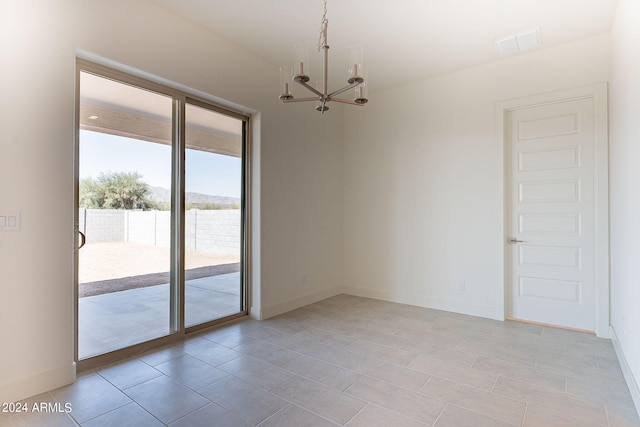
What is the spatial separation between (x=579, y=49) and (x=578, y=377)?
10.5ft

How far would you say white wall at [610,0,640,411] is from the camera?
2.21m

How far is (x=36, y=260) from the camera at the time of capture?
228cm

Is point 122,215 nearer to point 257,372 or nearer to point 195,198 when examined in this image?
point 195,198

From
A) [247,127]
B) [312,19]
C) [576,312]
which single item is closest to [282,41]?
[312,19]

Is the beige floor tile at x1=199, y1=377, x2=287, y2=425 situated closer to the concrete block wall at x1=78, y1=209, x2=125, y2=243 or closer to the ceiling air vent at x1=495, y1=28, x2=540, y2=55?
the concrete block wall at x1=78, y1=209, x2=125, y2=243

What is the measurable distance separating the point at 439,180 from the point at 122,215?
3.63 meters

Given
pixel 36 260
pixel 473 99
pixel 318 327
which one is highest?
pixel 473 99

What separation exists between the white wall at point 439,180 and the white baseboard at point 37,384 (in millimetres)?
3601

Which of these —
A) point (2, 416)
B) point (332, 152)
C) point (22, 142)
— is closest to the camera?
point (2, 416)

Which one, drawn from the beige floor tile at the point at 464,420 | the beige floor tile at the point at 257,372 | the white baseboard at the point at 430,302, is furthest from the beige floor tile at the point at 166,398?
the white baseboard at the point at 430,302

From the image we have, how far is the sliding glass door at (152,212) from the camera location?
269 cm

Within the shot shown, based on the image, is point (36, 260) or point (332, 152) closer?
point (36, 260)

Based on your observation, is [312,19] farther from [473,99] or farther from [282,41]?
[473,99]

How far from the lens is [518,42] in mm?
3463
